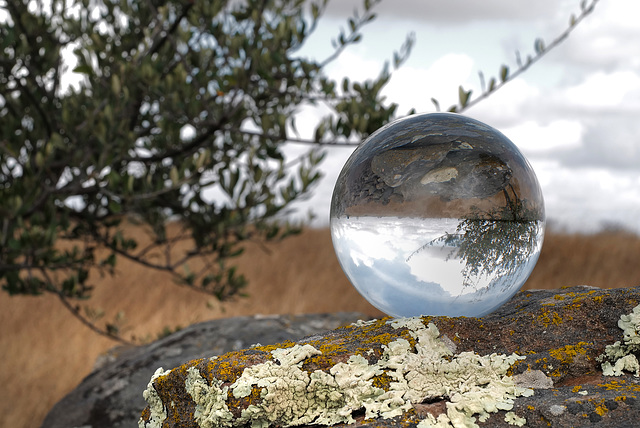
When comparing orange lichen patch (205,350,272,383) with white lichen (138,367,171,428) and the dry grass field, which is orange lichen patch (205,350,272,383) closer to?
white lichen (138,367,171,428)

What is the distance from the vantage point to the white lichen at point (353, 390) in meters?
2.17

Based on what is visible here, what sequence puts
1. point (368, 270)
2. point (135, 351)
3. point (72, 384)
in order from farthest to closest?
point (72, 384) → point (135, 351) → point (368, 270)

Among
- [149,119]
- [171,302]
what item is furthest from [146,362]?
[171,302]

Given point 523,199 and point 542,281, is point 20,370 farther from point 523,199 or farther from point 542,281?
Answer: point 542,281

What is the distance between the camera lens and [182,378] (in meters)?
2.46

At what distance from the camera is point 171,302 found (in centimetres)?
966

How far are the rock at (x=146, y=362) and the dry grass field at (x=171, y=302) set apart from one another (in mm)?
842

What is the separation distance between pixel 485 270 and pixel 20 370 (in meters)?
7.26

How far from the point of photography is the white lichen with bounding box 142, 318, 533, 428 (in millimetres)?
2170

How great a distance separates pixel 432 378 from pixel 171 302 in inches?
313

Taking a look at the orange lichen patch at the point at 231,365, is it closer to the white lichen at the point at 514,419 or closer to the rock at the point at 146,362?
the white lichen at the point at 514,419

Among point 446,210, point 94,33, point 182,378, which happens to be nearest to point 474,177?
point 446,210

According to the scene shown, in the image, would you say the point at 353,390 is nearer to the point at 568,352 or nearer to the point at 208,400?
the point at 208,400

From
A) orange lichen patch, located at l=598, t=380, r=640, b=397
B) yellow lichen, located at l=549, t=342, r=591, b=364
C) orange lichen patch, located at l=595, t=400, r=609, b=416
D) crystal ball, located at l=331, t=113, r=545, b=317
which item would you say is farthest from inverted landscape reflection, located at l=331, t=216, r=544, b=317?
orange lichen patch, located at l=595, t=400, r=609, b=416
